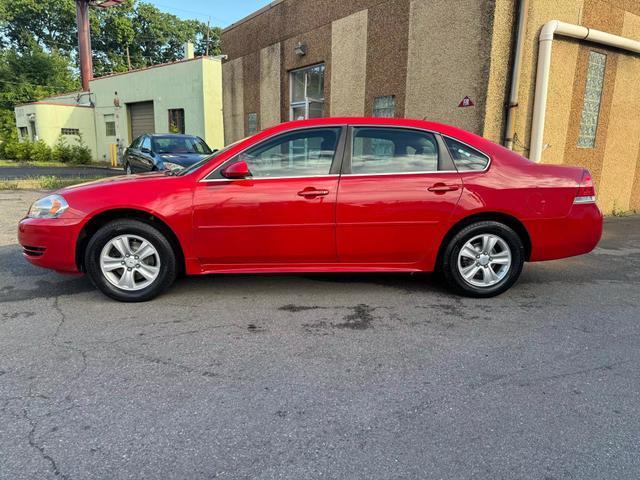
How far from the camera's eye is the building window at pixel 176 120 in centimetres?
2110

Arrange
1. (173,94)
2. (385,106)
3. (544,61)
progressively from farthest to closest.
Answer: (173,94), (385,106), (544,61)

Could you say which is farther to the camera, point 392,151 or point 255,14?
point 255,14

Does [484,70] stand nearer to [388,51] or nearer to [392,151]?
[388,51]

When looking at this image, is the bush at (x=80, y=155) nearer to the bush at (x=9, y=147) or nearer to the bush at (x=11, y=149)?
the bush at (x=11, y=149)

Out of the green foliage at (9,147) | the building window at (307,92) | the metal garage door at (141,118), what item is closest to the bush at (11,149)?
the green foliage at (9,147)

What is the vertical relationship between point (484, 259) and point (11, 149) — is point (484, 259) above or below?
below

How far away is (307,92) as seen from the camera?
12461 millimetres

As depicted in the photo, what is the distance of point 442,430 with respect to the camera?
7.82ft

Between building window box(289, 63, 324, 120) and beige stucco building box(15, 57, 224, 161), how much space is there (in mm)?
7334

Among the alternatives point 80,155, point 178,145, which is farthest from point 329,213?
point 80,155

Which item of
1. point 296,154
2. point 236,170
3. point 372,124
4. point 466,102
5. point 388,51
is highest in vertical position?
point 388,51

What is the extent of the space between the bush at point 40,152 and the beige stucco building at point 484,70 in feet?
64.1

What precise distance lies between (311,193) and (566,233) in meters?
2.45

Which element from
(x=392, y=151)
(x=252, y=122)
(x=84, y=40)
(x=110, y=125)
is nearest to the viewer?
(x=392, y=151)
